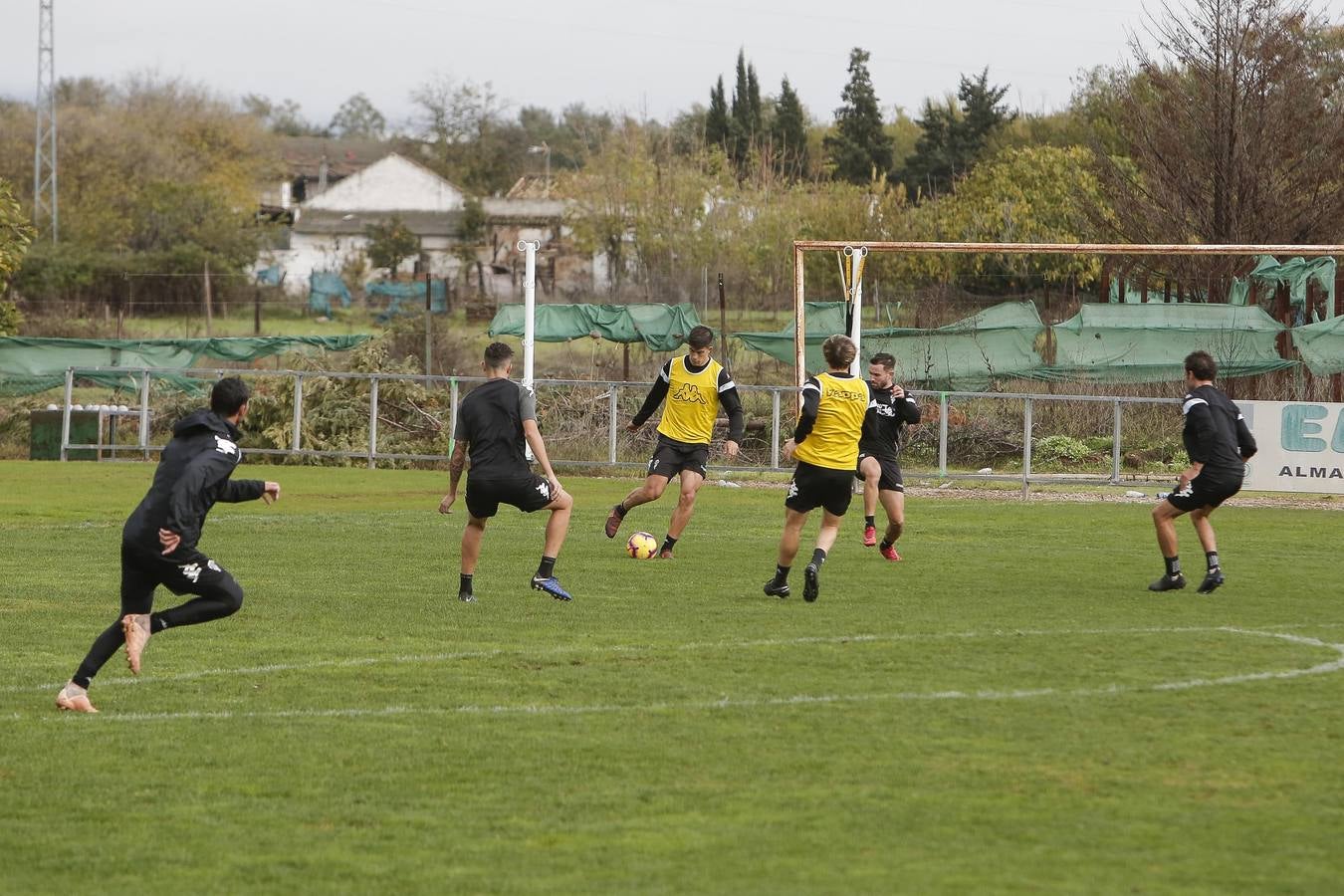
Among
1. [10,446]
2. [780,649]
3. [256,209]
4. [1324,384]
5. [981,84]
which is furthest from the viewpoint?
[256,209]

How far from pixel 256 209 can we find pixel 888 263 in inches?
1644

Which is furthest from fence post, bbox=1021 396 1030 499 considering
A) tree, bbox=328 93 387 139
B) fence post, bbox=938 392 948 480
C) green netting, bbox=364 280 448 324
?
tree, bbox=328 93 387 139

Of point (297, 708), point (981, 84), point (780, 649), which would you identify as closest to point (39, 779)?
point (297, 708)

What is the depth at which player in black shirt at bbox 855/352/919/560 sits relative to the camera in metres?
14.8

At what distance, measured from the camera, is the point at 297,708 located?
8.13 metres

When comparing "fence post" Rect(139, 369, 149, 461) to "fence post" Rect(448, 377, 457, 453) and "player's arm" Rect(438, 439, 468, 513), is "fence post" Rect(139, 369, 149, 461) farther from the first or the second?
"player's arm" Rect(438, 439, 468, 513)

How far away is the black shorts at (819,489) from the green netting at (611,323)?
54.5 feet

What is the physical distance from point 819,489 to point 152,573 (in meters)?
5.09

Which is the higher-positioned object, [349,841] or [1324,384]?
[1324,384]

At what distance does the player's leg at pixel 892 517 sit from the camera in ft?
48.1

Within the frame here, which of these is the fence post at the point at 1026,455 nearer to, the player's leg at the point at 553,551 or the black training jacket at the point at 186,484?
the player's leg at the point at 553,551

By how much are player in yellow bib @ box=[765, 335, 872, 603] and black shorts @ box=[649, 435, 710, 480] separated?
258 centimetres

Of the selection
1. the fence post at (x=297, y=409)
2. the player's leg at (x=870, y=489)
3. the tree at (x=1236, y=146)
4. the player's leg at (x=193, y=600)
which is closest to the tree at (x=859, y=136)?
the tree at (x=1236, y=146)

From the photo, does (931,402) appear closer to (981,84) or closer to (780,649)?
(780,649)
